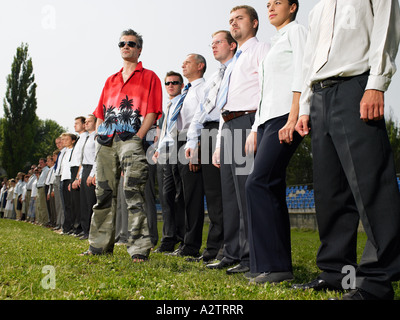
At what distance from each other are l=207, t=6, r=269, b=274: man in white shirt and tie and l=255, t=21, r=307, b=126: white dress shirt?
0.54m

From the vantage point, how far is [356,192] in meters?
2.93

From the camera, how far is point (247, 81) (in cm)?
482

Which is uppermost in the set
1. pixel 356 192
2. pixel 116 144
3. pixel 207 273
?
pixel 116 144

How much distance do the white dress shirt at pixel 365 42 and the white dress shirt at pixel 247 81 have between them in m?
1.37

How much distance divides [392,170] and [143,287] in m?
1.87

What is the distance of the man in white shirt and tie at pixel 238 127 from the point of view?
4.66 meters

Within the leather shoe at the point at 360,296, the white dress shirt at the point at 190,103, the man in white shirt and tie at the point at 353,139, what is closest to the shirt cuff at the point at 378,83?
the man in white shirt and tie at the point at 353,139

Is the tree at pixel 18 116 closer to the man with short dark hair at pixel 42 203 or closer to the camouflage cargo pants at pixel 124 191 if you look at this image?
the man with short dark hair at pixel 42 203

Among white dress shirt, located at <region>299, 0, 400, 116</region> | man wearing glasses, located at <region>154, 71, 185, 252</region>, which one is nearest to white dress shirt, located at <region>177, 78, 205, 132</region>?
man wearing glasses, located at <region>154, 71, 185, 252</region>

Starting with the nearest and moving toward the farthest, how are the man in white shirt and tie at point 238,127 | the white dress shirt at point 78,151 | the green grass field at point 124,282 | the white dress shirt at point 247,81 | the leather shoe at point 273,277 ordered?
the green grass field at point 124,282, the leather shoe at point 273,277, the man in white shirt and tie at point 238,127, the white dress shirt at point 247,81, the white dress shirt at point 78,151

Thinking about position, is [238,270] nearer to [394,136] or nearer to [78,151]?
[78,151]

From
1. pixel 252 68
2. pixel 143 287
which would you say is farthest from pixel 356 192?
pixel 252 68

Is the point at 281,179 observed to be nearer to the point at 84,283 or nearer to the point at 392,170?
the point at 392,170

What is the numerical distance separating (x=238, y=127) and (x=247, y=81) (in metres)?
0.50
